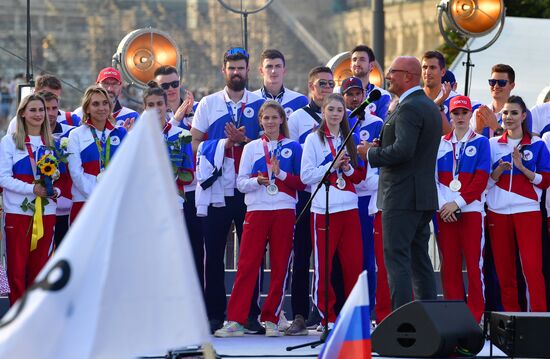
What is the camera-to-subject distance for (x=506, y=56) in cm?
1719

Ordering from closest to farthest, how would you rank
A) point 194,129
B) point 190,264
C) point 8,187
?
point 190,264
point 8,187
point 194,129

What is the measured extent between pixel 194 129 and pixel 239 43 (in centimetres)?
2812

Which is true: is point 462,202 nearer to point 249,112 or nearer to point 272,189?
point 272,189

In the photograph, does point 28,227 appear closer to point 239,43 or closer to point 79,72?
point 79,72

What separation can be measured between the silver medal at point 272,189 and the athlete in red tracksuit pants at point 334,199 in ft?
0.76

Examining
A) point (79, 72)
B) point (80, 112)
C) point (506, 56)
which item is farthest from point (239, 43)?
point (80, 112)

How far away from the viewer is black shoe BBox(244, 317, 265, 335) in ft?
30.2

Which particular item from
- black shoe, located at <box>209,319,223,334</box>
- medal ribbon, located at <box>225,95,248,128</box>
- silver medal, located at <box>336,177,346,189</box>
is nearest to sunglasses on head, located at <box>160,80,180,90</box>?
medal ribbon, located at <box>225,95,248,128</box>

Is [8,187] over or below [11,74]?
below

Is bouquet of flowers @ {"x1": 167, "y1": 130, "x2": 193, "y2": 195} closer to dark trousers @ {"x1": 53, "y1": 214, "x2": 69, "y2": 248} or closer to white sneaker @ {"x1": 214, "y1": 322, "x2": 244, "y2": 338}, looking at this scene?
dark trousers @ {"x1": 53, "y1": 214, "x2": 69, "y2": 248}

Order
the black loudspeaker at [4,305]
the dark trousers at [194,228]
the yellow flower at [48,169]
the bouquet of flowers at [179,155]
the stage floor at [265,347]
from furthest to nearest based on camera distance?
the black loudspeaker at [4,305]
the dark trousers at [194,228]
the bouquet of flowers at [179,155]
the yellow flower at [48,169]
the stage floor at [265,347]

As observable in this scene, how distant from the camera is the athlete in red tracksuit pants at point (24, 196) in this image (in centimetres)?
888

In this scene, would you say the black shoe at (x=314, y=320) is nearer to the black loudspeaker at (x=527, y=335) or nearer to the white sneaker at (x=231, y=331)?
the white sneaker at (x=231, y=331)

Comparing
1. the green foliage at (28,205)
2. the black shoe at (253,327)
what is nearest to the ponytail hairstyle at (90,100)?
the green foliage at (28,205)
